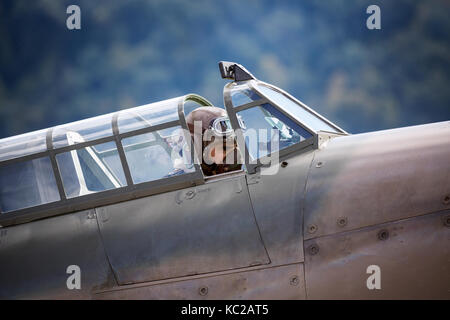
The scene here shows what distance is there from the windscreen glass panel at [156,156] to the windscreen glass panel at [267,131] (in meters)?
0.48

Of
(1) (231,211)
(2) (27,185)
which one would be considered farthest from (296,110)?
(2) (27,185)

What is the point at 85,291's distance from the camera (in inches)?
158

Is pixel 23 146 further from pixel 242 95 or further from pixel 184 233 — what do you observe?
pixel 242 95

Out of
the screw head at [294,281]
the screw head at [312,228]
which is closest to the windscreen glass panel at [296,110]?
the screw head at [312,228]

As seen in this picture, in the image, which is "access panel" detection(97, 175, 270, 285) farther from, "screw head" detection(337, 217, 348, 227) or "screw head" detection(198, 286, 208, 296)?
"screw head" detection(337, 217, 348, 227)

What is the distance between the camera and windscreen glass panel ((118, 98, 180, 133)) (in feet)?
14.1

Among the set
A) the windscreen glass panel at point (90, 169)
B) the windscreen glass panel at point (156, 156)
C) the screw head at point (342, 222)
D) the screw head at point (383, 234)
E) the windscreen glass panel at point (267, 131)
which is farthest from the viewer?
the windscreen glass panel at point (90, 169)

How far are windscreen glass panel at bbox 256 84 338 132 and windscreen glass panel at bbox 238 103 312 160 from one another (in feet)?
0.27

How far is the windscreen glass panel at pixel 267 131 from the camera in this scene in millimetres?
4137

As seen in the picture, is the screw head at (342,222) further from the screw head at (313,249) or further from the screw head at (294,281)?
the screw head at (294,281)

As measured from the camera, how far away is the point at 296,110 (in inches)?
177

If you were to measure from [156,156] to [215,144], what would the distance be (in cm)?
46

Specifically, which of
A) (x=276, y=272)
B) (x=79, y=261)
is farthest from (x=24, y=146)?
(x=276, y=272)
